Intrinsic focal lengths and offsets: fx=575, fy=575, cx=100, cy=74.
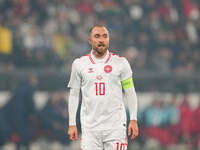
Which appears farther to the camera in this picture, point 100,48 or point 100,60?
point 100,60

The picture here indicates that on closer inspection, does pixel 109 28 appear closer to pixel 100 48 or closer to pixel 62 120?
pixel 62 120

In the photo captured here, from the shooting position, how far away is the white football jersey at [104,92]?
666cm

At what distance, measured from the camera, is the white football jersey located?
21.9ft

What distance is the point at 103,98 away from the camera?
6.66m

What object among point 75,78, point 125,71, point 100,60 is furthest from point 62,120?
point 125,71

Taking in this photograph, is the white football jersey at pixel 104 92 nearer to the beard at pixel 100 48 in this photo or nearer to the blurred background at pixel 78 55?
the beard at pixel 100 48

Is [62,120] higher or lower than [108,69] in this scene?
lower

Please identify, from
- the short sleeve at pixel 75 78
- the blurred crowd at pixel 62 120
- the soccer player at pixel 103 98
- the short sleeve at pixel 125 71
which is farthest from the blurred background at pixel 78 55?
the short sleeve at pixel 125 71

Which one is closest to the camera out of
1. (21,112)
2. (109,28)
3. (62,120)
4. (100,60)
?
(100,60)

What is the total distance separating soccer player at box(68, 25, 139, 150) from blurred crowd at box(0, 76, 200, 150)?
7386 mm

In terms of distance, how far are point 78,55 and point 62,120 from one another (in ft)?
6.86

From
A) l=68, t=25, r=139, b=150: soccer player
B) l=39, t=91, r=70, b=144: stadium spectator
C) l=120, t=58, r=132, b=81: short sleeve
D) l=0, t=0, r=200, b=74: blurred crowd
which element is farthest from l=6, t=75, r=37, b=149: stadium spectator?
l=120, t=58, r=132, b=81: short sleeve

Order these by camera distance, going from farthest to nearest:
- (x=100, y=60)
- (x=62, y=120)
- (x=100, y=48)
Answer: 1. (x=62, y=120)
2. (x=100, y=60)
3. (x=100, y=48)

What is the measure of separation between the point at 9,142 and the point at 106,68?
28.3 ft
